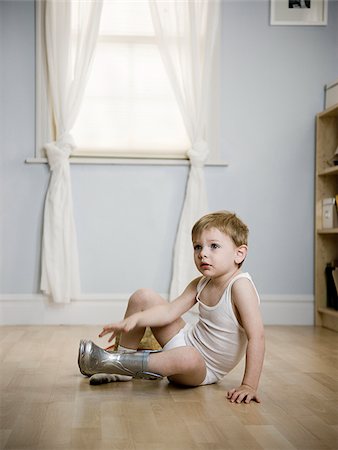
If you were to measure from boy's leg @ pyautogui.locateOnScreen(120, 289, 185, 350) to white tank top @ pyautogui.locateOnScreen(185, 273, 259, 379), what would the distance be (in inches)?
2.7

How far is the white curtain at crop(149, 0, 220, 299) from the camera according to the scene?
409 centimetres

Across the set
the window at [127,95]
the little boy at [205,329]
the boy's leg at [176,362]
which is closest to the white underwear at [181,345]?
the little boy at [205,329]

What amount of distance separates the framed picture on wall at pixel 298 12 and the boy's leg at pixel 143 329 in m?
2.56

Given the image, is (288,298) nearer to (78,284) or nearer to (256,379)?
(78,284)

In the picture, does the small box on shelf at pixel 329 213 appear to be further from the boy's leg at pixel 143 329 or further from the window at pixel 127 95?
the boy's leg at pixel 143 329

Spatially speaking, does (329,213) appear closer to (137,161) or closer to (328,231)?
(328,231)

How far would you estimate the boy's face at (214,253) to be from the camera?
6.99 feet

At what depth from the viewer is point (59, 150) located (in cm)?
401

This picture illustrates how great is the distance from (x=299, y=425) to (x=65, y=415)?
612mm

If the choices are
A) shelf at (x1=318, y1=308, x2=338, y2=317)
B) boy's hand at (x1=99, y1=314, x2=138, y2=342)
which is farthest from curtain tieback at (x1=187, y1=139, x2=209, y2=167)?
boy's hand at (x1=99, y1=314, x2=138, y2=342)

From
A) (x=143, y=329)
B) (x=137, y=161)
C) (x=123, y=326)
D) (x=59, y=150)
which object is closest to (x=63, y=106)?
(x=59, y=150)

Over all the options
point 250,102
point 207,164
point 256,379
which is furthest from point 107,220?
point 256,379

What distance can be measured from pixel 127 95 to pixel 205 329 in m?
2.31

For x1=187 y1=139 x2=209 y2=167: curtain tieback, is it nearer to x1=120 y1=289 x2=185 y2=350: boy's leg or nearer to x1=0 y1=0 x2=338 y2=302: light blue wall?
x1=0 y1=0 x2=338 y2=302: light blue wall
